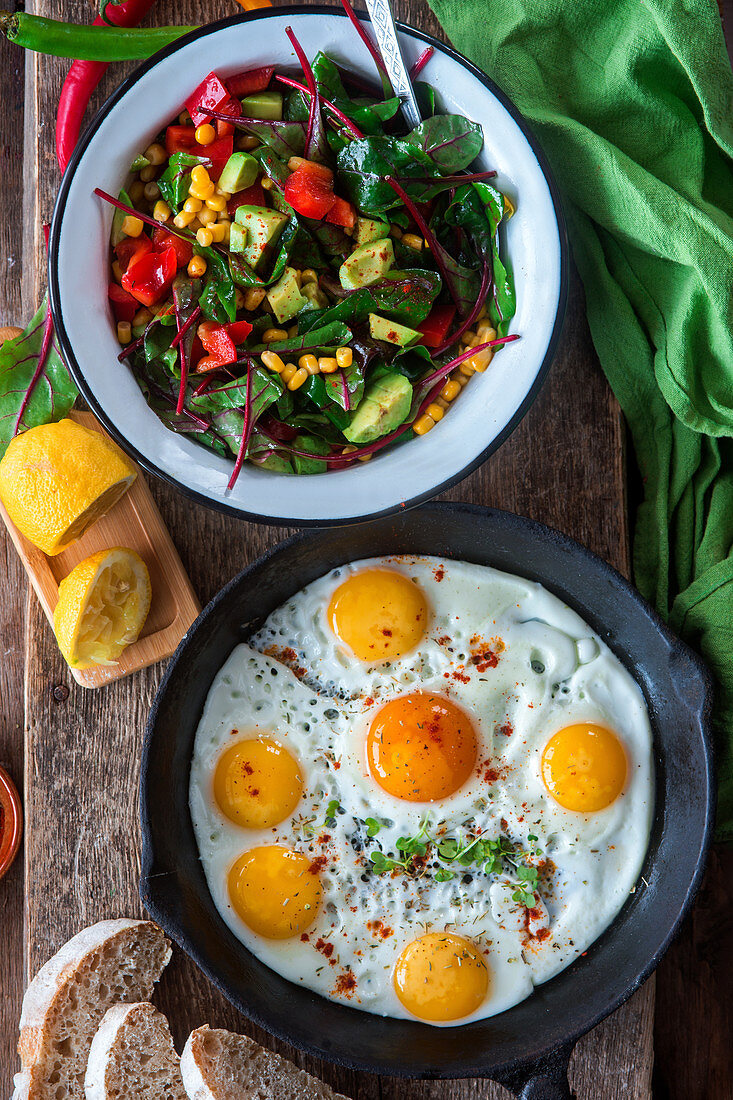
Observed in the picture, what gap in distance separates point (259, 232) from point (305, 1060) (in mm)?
2682

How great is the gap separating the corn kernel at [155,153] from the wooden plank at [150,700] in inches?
30.6

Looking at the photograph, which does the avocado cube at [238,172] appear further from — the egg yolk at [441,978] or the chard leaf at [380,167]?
the egg yolk at [441,978]

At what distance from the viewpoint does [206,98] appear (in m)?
2.39

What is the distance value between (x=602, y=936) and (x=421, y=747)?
3.03 ft

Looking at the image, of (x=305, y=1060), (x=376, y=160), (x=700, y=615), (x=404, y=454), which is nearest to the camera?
(x=376, y=160)

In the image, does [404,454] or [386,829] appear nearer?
[404,454]

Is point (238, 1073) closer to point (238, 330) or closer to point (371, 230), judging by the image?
point (238, 330)

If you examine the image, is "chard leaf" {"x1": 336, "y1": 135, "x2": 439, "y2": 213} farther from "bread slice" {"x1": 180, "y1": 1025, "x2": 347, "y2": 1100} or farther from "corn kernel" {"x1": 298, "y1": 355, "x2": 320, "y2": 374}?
"bread slice" {"x1": 180, "y1": 1025, "x2": 347, "y2": 1100}

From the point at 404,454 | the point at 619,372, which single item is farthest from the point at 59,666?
the point at 619,372

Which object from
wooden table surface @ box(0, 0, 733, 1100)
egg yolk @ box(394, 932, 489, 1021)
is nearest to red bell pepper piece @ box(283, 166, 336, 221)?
wooden table surface @ box(0, 0, 733, 1100)

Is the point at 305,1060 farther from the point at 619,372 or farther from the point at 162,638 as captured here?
the point at 619,372

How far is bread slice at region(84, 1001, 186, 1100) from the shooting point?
112 inches

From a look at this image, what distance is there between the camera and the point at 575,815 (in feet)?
9.65

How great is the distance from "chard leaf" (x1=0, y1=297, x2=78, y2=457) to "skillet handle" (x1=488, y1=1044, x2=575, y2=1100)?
8.04 ft
